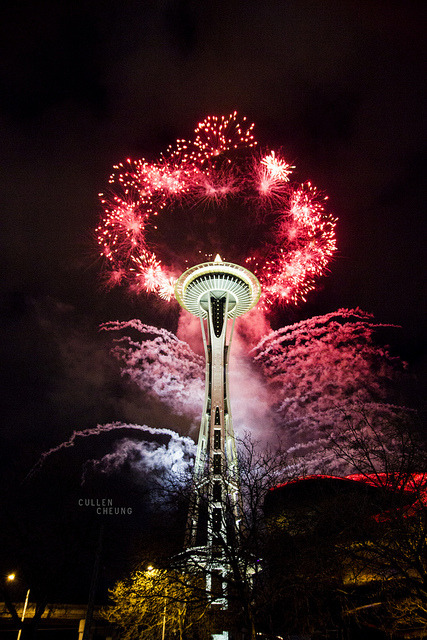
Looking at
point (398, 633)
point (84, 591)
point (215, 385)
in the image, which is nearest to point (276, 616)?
point (398, 633)

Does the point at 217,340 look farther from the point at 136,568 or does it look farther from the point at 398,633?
the point at 398,633

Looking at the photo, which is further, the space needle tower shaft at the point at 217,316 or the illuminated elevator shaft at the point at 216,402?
the space needle tower shaft at the point at 217,316

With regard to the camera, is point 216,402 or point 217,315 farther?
point 217,315

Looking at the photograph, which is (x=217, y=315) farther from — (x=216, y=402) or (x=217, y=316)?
(x=216, y=402)

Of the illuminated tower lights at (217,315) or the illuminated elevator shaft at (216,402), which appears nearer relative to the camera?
the illuminated elevator shaft at (216,402)

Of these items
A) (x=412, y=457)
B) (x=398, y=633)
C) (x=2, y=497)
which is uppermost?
(x=2, y=497)

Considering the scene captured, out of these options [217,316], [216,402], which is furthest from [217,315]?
[216,402]

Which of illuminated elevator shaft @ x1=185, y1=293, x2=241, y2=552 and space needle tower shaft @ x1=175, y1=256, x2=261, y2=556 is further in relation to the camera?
space needle tower shaft @ x1=175, y1=256, x2=261, y2=556

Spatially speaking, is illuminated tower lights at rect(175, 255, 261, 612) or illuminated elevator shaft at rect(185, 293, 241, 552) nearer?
illuminated elevator shaft at rect(185, 293, 241, 552)

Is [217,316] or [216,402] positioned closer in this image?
[216,402]

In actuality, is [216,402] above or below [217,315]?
below

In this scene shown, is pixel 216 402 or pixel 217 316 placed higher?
pixel 217 316
